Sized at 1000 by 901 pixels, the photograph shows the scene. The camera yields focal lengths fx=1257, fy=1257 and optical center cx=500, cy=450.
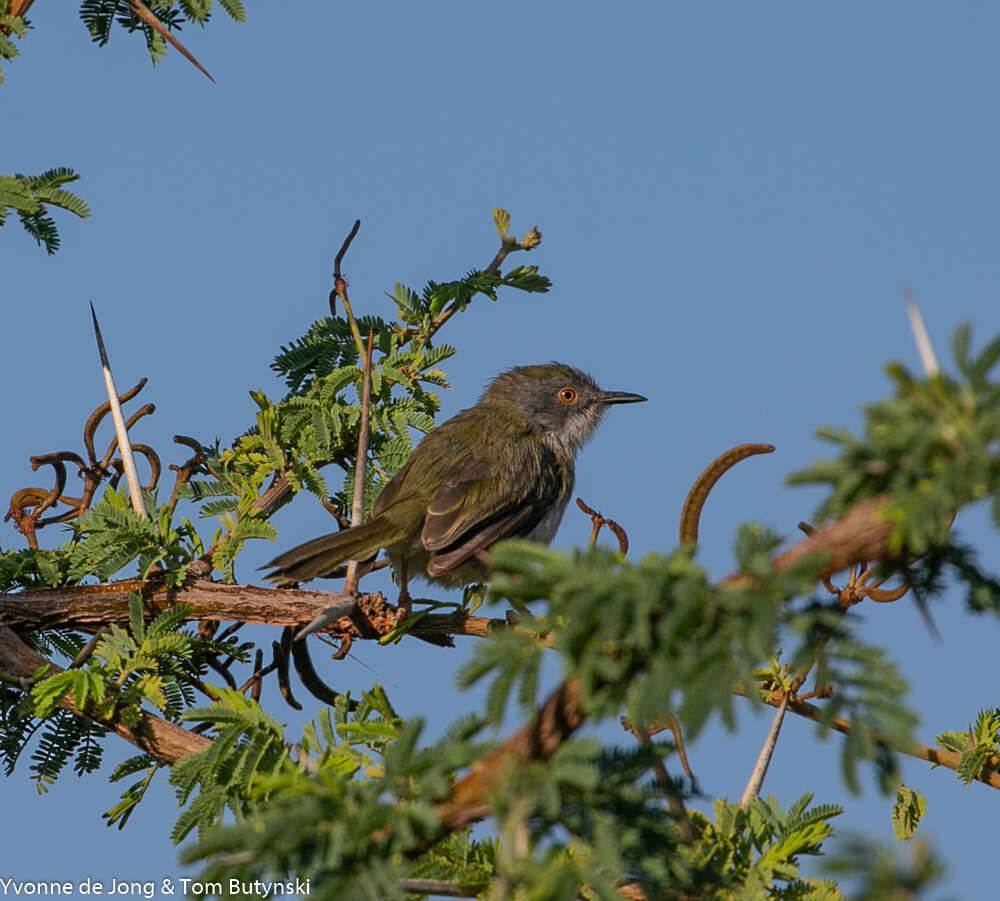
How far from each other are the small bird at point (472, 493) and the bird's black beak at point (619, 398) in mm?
169

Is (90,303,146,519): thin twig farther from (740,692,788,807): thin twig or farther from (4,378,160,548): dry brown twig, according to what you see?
(740,692,788,807): thin twig

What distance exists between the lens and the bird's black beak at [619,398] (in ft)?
27.3

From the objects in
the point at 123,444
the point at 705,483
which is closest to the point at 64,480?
the point at 123,444

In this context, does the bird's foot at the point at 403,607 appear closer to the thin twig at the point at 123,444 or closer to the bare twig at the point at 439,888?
the thin twig at the point at 123,444

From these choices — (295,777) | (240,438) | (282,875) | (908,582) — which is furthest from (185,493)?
(908,582)

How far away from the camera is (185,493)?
16.7ft

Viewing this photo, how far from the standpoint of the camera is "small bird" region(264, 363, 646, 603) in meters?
5.56

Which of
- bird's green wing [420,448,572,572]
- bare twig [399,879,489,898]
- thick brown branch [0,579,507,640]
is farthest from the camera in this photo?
bird's green wing [420,448,572,572]

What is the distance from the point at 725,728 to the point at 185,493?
11.6 feet

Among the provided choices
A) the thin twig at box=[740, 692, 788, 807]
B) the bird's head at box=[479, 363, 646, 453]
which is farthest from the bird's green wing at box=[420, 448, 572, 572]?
the thin twig at box=[740, 692, 788, 807]

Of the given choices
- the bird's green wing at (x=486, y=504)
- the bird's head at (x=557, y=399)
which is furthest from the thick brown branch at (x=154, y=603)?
the bird's head at (x=557, y=399)

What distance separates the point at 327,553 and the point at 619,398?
356 centimetres

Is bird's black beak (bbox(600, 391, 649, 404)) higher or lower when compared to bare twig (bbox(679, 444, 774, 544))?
higher

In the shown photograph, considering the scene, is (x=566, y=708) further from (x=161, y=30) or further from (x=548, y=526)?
(x=548, y=526)
